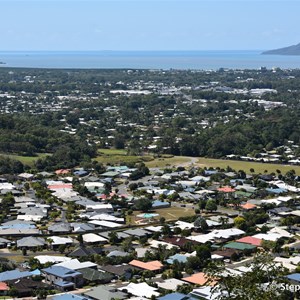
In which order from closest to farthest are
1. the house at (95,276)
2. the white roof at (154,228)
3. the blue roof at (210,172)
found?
the house at (95,276), the white roof at (154,228), the blue roof at (210,172)

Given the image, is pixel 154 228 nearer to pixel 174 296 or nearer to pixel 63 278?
pixel 63 278

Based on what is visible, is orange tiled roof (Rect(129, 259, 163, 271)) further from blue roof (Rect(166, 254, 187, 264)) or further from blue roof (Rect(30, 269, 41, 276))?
blue roof (Rect(30, 269, 41, 276))

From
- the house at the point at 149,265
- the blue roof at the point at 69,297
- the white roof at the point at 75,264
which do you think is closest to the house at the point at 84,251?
the white roof at the point at 75,264

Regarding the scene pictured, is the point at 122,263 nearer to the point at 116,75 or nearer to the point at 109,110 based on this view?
the point at 109,110

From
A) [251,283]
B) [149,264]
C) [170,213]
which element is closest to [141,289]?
[149,264]

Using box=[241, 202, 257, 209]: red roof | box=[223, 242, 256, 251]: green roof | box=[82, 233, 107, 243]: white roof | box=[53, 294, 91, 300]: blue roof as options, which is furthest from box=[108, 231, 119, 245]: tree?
box=[241, 202, 257, 209]: red roof

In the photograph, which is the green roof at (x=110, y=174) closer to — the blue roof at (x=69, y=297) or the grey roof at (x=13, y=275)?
the grey roof at (x=13, y=275)
